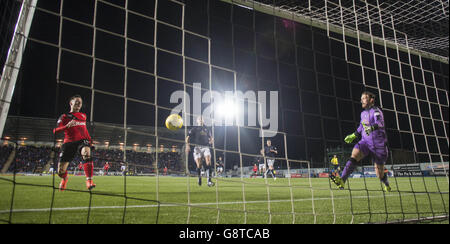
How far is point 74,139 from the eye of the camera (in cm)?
471

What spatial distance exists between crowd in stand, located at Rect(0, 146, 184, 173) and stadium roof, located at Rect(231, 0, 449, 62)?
42.6ft

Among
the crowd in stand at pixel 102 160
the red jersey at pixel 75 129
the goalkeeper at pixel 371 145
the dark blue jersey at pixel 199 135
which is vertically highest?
the crowd in stand at pixel 102 160

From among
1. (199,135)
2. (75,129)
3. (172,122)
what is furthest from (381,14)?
(75,129)

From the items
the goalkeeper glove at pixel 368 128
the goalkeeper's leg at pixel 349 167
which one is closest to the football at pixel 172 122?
the goalkeeper's leg at pixel 349 167

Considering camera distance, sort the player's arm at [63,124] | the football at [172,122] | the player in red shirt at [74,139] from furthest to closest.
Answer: the football at [172,122], the player in red shirt at [74,139], the player's arm at [63,124]

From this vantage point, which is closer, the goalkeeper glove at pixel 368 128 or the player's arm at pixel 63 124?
the goalkeeper glove at pixel 368 128

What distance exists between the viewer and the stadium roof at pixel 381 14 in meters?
5.85

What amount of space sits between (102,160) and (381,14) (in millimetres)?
16061

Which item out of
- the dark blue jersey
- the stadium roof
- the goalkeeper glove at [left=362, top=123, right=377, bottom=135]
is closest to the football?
the dark blue jersey

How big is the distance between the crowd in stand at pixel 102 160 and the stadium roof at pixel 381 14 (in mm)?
12991

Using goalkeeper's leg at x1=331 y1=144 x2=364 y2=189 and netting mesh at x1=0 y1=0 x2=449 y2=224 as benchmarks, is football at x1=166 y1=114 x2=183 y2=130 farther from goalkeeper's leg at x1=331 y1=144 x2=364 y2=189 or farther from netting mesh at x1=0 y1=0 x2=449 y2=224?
goalkeeper's leg at x1=331 y1=144 x2=364 y2=189

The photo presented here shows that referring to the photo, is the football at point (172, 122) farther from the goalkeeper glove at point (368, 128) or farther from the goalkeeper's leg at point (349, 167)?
the goalkeeper glove at point (368, 128)
